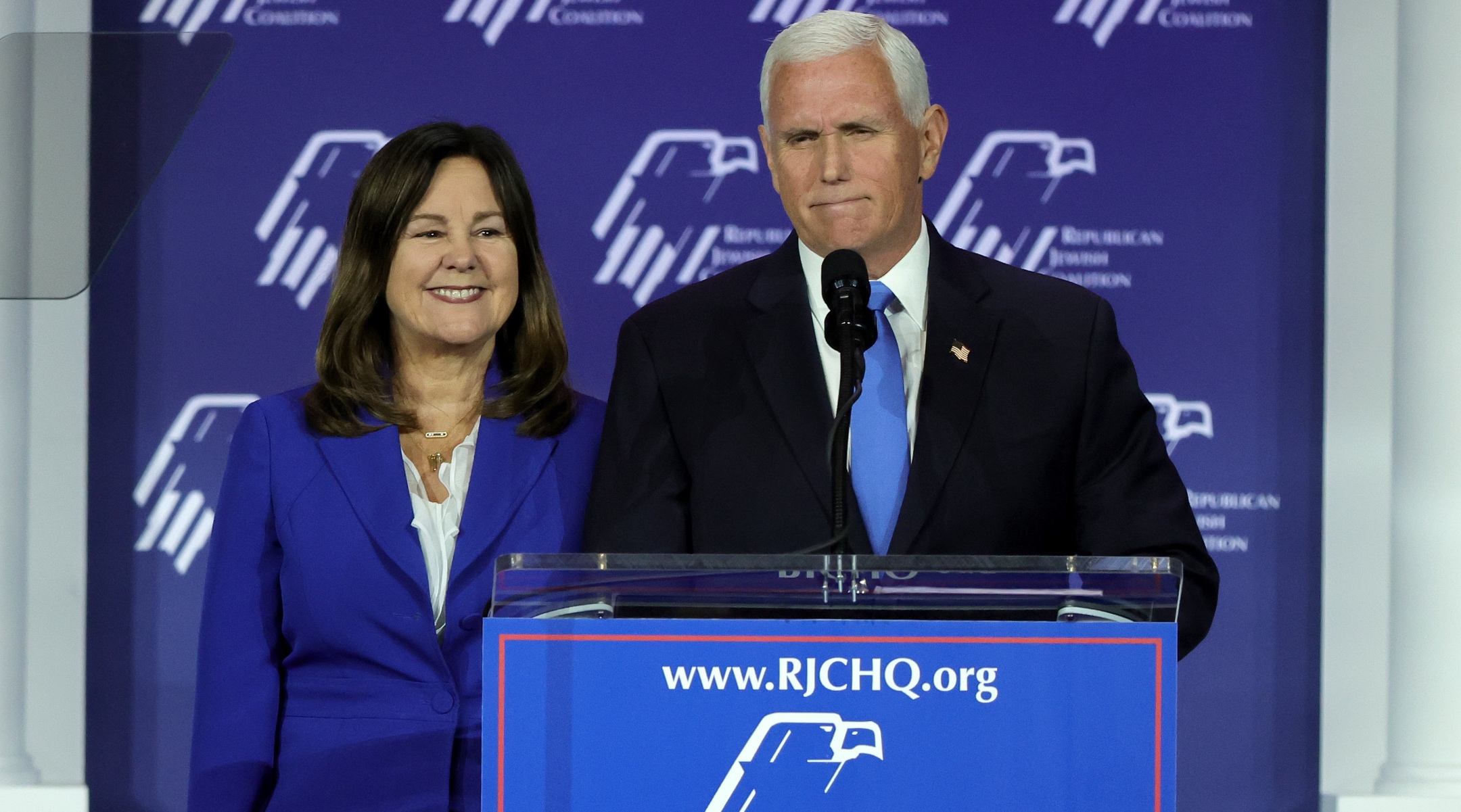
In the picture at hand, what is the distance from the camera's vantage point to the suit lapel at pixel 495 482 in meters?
2.23

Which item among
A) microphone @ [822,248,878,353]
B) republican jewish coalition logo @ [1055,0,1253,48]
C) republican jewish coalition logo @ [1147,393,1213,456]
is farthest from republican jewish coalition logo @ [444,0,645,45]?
microphone @ [822,248,878,353]

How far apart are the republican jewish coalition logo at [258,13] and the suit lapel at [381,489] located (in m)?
2.13

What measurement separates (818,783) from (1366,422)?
10.7 feet

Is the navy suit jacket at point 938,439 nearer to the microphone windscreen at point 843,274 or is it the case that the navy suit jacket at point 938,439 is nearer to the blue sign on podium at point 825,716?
the microphone windscreen at point 843,274

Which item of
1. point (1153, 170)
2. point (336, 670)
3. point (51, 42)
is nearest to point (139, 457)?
point (336, 670)

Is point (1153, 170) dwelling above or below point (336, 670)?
above

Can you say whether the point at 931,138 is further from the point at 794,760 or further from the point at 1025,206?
the point at 1025,206

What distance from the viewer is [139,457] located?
4113 mm

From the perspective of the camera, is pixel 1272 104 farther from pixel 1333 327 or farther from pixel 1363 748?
pixel 1363 748

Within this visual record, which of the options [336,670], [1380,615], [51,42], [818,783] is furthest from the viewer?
[1380,615]

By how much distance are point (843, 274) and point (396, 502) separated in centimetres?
100

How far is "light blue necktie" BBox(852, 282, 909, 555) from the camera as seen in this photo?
2.02 metres

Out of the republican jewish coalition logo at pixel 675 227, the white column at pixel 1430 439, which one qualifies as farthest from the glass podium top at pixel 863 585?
the white column at pixel 1430 439

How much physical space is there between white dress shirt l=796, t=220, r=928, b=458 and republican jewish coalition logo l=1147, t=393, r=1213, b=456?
204cm
